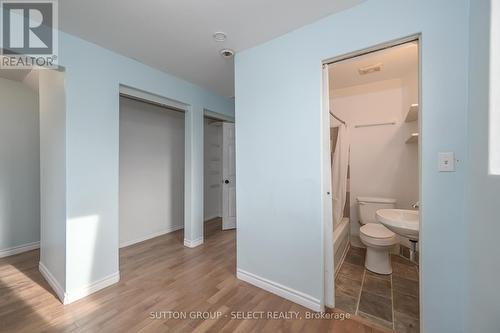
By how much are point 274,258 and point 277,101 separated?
4.87ft

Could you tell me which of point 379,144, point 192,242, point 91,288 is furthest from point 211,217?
point 379,144

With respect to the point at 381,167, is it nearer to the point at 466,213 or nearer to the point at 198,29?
the point at 466,213

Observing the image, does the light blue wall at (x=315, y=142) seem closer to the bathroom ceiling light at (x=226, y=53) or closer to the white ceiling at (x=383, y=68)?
the bathroom ceiling light at (x=226, y=53)

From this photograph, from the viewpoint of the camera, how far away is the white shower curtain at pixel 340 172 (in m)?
2.65

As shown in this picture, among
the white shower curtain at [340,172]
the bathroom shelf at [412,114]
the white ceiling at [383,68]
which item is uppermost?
the white ceiling at [383,68]

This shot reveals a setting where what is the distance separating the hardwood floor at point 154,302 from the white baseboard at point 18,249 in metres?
0.13

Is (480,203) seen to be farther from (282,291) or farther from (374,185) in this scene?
(374,185)

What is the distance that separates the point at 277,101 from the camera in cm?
187

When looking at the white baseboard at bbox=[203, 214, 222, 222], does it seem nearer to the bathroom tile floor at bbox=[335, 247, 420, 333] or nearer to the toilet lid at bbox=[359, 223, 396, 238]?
the bathroom tile floor at bbox=[335, 247, 420, 333]

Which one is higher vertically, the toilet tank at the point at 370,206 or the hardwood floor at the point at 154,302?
the toilet tank at the point at 370,206

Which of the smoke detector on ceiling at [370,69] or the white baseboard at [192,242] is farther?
the white baseboard at [192,242]

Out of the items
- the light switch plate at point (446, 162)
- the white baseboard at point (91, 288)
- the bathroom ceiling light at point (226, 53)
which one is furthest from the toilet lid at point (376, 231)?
the white baseboard at point (91, 288)

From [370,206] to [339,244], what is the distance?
0.80m

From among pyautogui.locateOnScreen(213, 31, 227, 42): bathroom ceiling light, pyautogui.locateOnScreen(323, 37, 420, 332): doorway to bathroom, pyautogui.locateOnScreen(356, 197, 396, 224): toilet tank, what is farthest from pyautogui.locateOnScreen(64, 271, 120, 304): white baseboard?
pyautogui.locateOnScreen(356, 197, 396, 224): toilet tank
